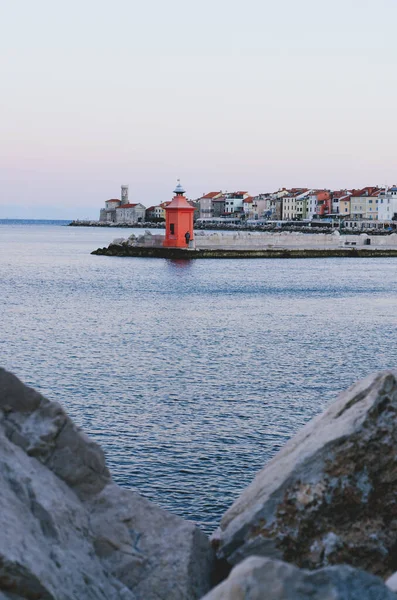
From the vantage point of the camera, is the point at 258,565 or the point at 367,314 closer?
the point at 258,565

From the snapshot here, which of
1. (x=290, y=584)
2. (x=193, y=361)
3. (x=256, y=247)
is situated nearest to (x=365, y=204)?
(x=256, y=247)

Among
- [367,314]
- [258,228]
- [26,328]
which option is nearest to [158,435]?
[26,328]

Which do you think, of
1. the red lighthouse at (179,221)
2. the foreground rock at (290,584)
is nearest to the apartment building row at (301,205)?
the red lighthouse at (179,221)

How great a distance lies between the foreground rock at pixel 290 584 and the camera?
3.91 m

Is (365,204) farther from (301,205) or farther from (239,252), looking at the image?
(239,252)

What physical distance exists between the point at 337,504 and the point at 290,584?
229 centimetres

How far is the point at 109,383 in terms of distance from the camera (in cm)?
1827

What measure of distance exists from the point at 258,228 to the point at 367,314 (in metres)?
119

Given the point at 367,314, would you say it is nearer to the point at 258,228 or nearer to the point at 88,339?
the point at 88,339

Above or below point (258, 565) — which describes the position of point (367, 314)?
below

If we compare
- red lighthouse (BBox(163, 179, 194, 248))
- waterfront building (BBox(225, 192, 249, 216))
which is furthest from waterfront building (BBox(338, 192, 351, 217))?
red lighthouse (BBox(163, 179, 194, 248))

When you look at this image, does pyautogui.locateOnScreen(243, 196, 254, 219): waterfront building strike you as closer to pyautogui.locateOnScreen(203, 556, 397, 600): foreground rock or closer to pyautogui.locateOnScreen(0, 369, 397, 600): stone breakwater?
pyautogui.locateOnScreen(0, 369, 397, 600): stone breakwater

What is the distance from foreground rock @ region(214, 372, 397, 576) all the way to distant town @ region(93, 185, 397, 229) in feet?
423

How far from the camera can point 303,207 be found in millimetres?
168000
